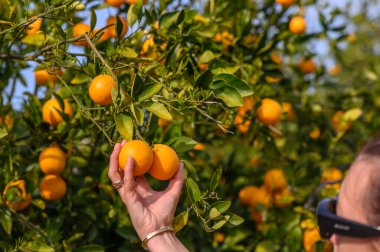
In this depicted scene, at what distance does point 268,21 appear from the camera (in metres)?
2.40

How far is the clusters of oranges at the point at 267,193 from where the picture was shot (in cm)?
232

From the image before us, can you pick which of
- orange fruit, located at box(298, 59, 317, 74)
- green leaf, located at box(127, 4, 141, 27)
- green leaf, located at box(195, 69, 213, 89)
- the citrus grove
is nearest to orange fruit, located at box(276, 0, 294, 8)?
the citrus grove

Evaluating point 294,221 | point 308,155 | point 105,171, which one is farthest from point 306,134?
point 105,171

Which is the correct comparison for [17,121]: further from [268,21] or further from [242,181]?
[268,21]

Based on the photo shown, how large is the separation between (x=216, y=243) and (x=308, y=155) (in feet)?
1.93

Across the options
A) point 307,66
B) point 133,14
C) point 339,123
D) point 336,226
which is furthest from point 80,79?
point 307,66

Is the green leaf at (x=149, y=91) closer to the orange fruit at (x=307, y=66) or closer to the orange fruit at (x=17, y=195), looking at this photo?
the orange fruit at (x=17, y=195)

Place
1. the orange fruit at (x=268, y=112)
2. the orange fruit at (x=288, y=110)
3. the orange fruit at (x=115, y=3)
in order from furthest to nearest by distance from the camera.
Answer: the orange fruit at (x=288, y=110) < the orange fruit at (x=268, y=112) < the orange fruit at (x=115, y=3)

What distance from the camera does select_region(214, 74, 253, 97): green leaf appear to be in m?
1.37

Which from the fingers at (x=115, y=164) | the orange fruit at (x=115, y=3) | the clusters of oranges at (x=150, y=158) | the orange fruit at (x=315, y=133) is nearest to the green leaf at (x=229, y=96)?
the clusters of oranges at (x=150, y=158)

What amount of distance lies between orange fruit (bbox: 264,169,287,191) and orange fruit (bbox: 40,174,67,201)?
92 centimetres

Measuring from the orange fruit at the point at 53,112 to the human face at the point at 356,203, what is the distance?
33.5 inches

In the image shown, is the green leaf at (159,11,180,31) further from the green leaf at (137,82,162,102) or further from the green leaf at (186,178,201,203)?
the green leaf at (186,178,201,203)

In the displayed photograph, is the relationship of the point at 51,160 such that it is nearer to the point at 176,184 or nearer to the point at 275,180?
the point at 176,184
